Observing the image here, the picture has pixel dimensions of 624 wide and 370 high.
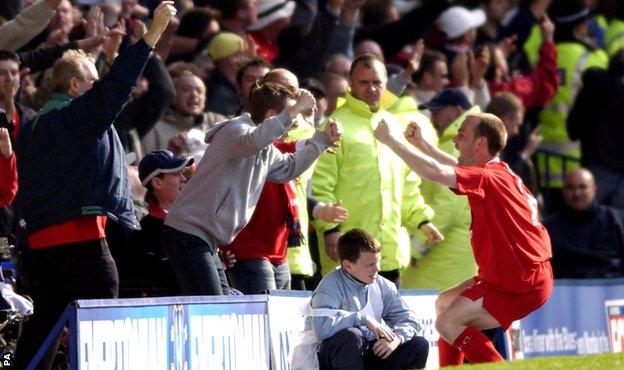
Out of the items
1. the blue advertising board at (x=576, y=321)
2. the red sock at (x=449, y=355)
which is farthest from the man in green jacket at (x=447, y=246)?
the red sock at (x=449, y=355)

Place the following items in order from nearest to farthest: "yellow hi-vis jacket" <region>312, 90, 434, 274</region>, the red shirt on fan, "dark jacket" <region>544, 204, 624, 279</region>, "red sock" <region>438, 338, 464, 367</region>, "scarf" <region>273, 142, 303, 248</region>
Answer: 1. the red shirt on fan
2. "scarf" <region>273, 142, 303, 248</region>
3. "red sock" <region>438, 338, 464, 367</region>
4. "yellow hi-vis jacket" <region>312, 90, 434, 274</region>
5. "dark jacket" <region>544, 204, 624, 279</region>

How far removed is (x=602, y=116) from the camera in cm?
1781

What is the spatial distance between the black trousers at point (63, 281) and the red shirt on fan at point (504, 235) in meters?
2.69

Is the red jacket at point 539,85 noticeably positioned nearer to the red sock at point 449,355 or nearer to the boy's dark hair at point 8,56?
the red sock at point 449,355

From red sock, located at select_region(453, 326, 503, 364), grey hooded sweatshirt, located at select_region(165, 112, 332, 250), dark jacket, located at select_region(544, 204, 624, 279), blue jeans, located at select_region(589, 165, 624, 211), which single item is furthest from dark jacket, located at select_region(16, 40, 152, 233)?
blue jeans, located at select_region(589, 165, 624, 211)

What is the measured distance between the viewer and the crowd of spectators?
10.1 metres

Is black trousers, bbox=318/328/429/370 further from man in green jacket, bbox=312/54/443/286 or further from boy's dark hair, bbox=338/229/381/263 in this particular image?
man in green jacket, bbox=312/54/443/286

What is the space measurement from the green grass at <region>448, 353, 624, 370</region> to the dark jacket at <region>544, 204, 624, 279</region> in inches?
197

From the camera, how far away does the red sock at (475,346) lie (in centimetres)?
1155

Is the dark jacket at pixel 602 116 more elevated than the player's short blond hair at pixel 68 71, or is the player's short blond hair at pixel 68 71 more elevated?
the dark jacket at pixel 602 116

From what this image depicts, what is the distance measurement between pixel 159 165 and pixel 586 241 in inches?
247

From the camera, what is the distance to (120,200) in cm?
1009

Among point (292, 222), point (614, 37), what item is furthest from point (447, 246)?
point (614, 37)

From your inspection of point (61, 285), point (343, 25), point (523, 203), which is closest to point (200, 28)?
point (343, 25)
